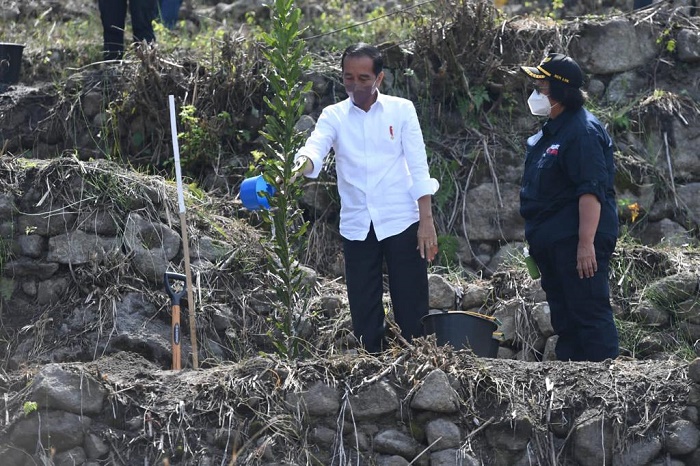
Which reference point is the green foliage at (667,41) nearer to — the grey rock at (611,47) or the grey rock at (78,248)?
the grey rock at (611,47)

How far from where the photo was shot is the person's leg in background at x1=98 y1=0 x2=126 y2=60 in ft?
29.5

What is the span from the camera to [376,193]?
6117mm

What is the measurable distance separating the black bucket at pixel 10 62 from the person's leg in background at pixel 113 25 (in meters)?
0.60

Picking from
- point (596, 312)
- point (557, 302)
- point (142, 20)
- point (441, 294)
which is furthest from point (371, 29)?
point (596, 312)

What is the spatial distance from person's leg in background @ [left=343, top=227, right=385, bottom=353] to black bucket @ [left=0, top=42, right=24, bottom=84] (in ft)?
12.1

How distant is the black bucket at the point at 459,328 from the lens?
6125 mm

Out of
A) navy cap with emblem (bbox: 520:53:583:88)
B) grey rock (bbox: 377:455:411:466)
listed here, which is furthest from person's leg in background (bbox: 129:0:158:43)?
grey rock (bbox: 377:455:411:466)

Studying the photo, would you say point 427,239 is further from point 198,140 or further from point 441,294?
point 198,140

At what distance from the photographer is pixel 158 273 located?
7066 mm

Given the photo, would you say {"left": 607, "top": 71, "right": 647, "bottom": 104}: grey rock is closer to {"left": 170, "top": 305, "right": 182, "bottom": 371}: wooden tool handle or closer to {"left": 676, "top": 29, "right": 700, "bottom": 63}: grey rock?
{"left": 676, "top": 29, "right": 700, "bottom": 63}: grey rock

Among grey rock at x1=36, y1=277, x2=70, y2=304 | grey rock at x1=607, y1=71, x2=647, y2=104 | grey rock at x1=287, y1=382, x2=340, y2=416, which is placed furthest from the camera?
grey rock at x1=607, y1=71, x2=647, y2=104

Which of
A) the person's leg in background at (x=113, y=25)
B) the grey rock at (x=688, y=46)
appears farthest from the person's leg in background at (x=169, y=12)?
the grey rock at (x=688, y=46)

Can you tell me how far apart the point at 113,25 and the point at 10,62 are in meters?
0.77

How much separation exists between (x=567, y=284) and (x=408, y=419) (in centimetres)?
121
